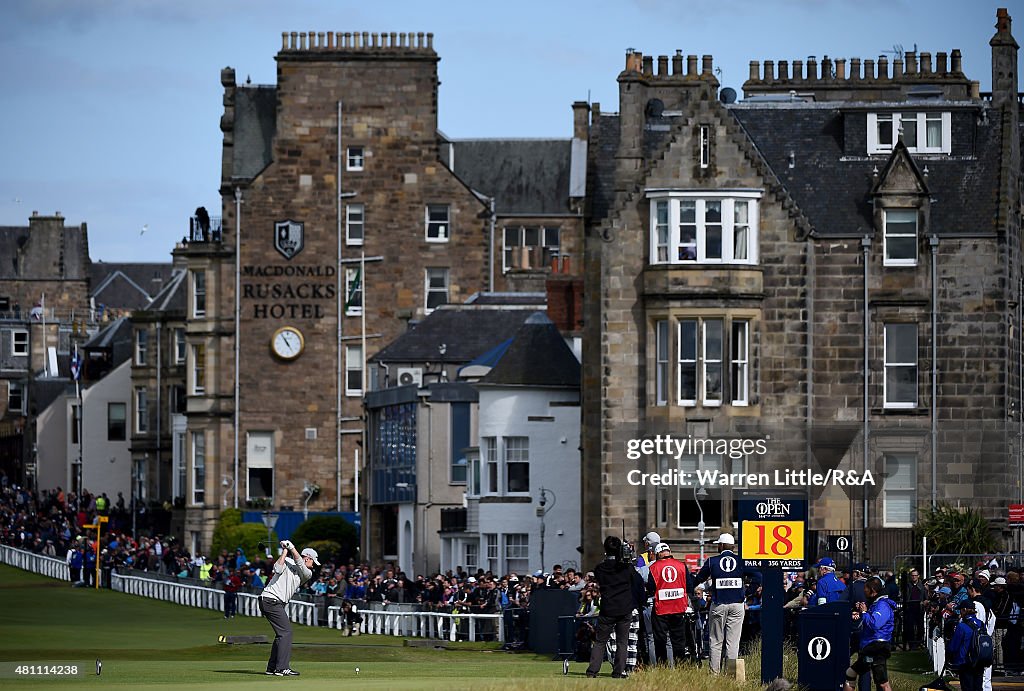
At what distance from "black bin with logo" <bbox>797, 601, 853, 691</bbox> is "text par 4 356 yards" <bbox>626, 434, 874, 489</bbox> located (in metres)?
25.0

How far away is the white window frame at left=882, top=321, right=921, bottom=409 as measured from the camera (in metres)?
57.0

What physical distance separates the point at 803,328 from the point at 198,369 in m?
39.2

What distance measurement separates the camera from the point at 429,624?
5369 cm

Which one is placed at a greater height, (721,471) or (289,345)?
(289,345)

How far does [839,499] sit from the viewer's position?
56125mm

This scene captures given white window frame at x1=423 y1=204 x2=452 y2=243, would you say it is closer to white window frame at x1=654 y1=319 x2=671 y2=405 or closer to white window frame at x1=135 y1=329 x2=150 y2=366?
white window frame at x1=135 y1=329 x2=150 y2=366

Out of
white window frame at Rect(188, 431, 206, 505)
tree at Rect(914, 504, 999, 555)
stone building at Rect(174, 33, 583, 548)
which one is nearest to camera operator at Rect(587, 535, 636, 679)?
tree at Rect(914, 504, 999, 555)

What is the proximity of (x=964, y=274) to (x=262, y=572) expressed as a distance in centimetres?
2338

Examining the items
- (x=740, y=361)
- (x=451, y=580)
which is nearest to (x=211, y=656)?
(x=451, y=580)

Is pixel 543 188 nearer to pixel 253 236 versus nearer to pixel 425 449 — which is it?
pixel 253 236

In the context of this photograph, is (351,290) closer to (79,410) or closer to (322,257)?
(322,257)

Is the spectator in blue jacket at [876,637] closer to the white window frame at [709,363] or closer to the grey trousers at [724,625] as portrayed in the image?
the grey trousers at [724,625]

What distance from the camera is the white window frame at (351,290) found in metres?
88.8

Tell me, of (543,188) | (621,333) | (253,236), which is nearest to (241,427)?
(253,236)
